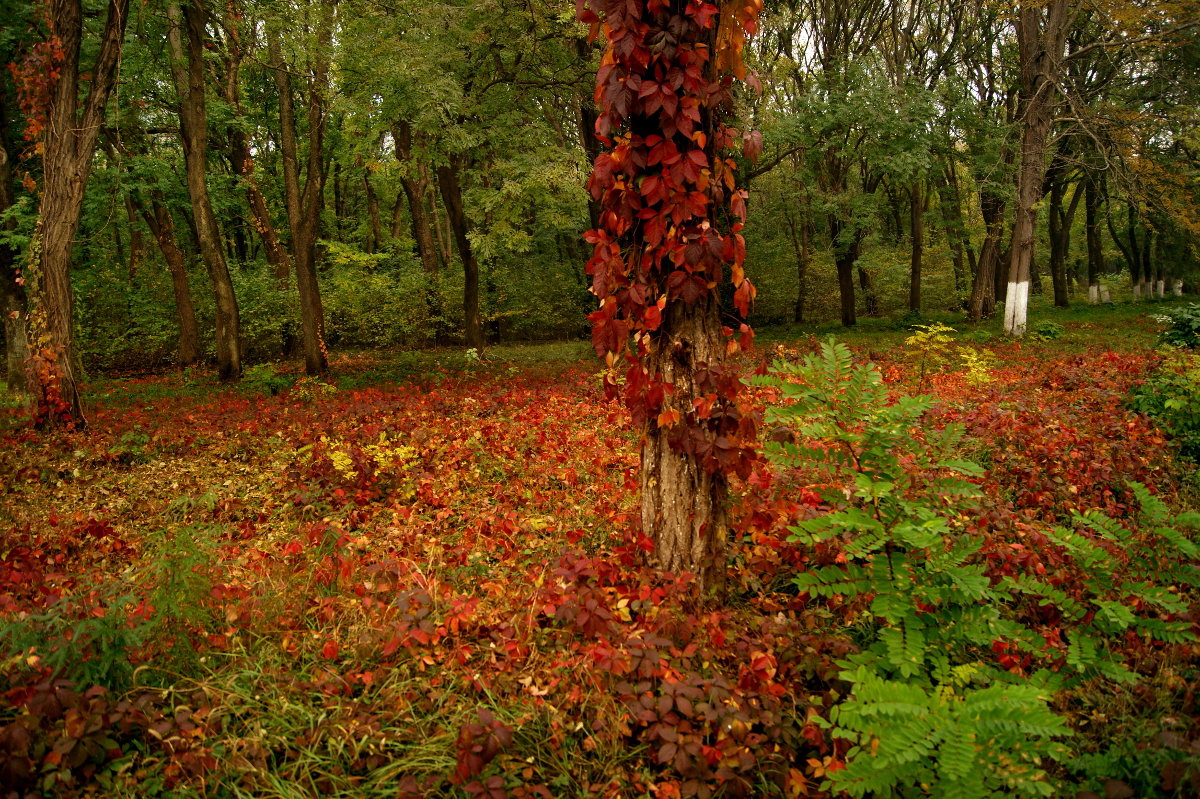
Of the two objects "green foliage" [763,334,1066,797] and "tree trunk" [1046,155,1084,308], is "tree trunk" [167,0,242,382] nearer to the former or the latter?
"green foliage" [763,334,1066,797]

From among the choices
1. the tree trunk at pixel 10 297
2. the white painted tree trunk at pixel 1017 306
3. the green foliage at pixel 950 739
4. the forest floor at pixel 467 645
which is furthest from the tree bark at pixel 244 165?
the white painted tree trunk at pixel 1017 306

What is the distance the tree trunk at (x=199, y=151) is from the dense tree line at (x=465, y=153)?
53 millimetres

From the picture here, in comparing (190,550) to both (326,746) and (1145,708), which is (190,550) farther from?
(1145,708)

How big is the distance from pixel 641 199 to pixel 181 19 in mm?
12984

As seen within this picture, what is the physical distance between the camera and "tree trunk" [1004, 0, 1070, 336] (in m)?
15.9

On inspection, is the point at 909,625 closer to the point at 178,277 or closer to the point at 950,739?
the point at 950,739

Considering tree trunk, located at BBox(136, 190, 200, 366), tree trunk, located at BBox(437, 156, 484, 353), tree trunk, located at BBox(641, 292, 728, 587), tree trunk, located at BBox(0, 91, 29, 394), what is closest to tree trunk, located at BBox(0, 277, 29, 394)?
tree trunk, located at BBox(0, 91, 29, 394)

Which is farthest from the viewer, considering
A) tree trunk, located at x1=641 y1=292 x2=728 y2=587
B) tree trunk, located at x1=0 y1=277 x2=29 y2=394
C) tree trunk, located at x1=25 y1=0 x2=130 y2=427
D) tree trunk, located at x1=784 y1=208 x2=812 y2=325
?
tree trunk, located at x1=784 y1=208 x2=812 y2=325

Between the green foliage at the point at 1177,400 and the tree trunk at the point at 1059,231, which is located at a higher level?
the tree trunk at the point at 1059,231

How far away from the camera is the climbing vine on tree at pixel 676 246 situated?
118 inches

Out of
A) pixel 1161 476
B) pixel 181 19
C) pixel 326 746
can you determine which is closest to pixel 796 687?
pixel 326 746

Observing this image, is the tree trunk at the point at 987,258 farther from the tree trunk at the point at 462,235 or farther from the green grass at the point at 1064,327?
the tree trunk at the point at 462,235

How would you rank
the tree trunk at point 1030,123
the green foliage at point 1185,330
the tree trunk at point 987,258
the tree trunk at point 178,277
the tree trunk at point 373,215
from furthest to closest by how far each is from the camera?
the tree trunk at point 373,215
the tree trunk at point 987,258
the tree trunk at point 178,277
the tree trunk at point 1030,123
the green foliage at point 1185,330

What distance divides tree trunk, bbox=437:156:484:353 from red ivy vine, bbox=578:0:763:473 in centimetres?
1145
